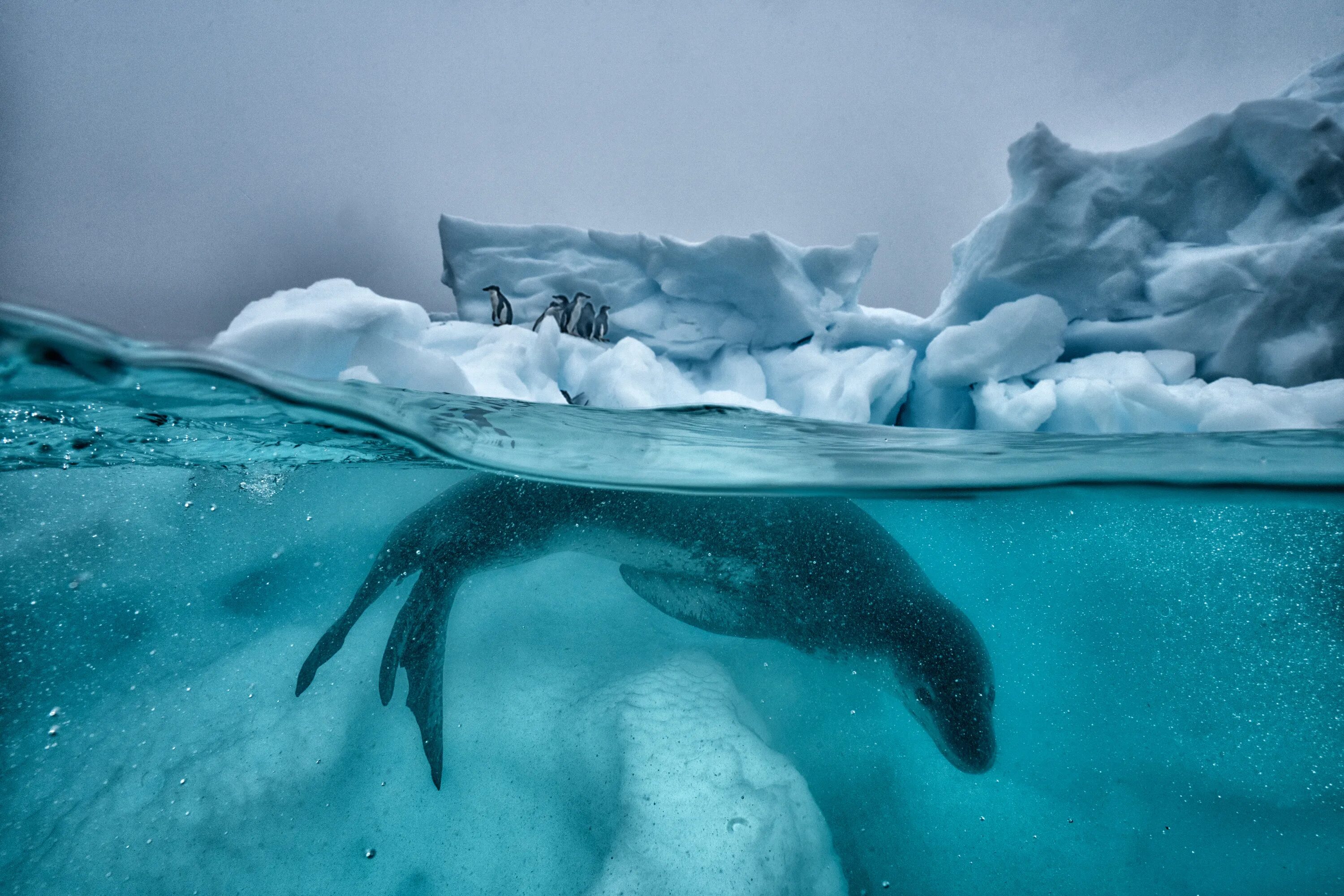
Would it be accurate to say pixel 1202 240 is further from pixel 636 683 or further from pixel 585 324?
pixel 636 683

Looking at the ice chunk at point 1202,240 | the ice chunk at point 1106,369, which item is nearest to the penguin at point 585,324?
the ice chunk at point 1202,240

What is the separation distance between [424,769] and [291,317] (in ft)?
11.2

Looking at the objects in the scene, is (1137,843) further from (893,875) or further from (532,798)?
(532,798)

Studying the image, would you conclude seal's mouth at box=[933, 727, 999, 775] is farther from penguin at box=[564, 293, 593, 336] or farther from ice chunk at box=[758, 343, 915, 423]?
penguin at box=[564, 293, 593, 336]

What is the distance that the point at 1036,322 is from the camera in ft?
19.3

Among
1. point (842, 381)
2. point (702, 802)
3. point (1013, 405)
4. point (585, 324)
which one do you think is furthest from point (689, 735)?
point (585, 324)

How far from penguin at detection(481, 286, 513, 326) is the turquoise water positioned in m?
3.69

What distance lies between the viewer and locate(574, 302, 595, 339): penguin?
7195 millimetres

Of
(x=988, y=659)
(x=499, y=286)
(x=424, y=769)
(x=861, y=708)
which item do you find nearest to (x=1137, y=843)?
(x=988, y=659)

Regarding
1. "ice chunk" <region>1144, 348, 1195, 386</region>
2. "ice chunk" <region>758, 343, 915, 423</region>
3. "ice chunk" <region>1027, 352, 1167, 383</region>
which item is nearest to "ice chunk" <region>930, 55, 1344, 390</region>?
"ice chunk" <region>1144, 348, 1195, 386</region>

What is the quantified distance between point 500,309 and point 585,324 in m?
1.04

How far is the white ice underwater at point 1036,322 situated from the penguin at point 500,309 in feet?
2.35

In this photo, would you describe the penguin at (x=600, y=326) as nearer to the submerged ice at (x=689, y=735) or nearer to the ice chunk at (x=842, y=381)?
the ice chunk at (x=842, y=381)

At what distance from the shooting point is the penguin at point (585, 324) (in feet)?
23.6
